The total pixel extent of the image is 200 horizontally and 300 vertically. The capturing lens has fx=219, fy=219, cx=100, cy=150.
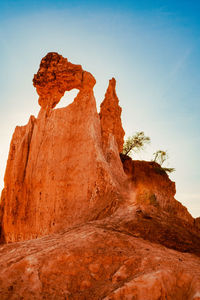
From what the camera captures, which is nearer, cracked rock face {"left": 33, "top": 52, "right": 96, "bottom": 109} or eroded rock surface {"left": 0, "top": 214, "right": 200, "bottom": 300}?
eroded rock surface {"left": 0, "top": 214, "right": 200, "bottom": 300}

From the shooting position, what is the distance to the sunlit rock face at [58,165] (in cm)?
712

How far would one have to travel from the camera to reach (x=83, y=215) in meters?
6.49

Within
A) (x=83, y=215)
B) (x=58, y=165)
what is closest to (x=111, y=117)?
(x=58, y=165)

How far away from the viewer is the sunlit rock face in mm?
7117

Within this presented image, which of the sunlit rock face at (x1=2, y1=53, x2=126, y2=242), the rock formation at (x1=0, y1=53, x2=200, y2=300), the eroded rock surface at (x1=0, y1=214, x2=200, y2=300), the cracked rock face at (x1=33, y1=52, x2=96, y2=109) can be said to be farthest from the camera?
the cracked rock face at (x1=33, y1=52, x2=96, y2=109)

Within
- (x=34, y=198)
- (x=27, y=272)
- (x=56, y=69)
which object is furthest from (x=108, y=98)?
(x=27, y=272)

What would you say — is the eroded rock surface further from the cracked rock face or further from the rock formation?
the cracked rock face

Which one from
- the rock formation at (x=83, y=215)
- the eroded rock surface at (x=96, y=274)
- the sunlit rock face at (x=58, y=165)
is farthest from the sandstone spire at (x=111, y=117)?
the eroded rock surface at (x=96, y=274)

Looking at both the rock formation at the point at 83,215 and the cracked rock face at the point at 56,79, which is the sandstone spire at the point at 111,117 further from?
the cracked rock face at the point at 56,79

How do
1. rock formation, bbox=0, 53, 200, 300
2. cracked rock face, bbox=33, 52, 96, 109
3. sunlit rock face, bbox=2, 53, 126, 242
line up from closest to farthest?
rock formation, bbox=0, 53, 200, 300, sunlit rock face, bbox=2, 53, 126, 242, cracked rock face, bbox=33, 52, 96, 109

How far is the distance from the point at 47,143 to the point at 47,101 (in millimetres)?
2575

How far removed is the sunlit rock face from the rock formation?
0.13 ft

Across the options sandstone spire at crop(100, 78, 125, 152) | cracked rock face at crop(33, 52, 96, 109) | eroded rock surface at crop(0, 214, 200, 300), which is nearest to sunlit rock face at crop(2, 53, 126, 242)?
cracked rock face at crop(33, 52, 96, 109)

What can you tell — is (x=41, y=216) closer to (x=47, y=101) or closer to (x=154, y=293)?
(x=47, y=101)
